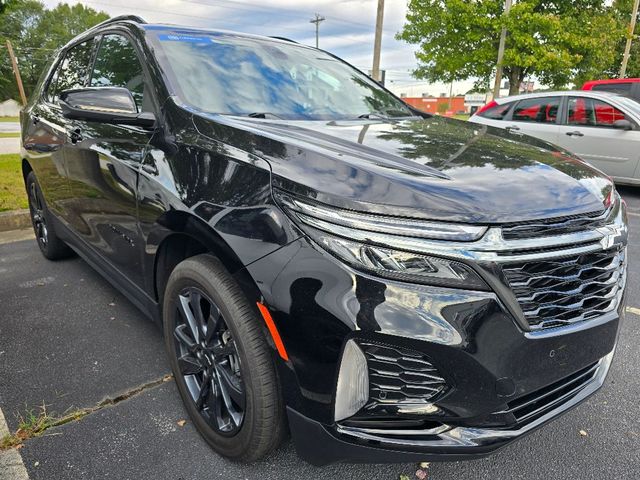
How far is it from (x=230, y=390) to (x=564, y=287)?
3.98 ft

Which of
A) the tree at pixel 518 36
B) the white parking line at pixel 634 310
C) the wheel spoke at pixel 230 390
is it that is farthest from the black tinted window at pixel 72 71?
the tree at pixel 518 36

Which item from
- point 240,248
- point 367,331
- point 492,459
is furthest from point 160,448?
point 492,459

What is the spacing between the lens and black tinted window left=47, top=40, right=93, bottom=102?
10.3ft

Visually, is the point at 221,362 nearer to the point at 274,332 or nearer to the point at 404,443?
the point at 274,332

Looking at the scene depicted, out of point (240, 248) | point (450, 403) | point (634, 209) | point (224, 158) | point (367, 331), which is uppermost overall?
point (224, 158)

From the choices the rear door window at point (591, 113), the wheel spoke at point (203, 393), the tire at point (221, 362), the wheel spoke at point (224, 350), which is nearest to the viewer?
the tire at point (221, 362)

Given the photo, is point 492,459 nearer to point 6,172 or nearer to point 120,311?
point 120,311

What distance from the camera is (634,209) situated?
20.7 feet

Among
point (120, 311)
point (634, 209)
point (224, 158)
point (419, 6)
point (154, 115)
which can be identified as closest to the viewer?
point (224, 158)

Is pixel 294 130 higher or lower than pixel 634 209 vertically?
higher

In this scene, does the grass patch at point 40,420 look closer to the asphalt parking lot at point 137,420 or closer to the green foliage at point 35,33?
the asphalt parking lot at point 137,420

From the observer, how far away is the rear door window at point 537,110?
7297 mm

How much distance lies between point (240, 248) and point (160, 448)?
1012 millimetres

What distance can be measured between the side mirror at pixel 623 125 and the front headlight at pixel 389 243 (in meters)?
6.66
